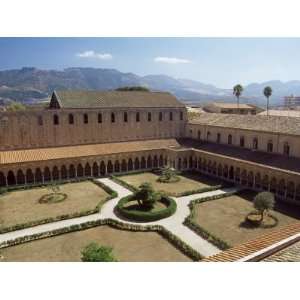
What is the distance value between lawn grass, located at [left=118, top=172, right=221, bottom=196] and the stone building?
2121 millimetres

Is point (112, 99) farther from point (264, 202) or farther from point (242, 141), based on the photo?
point (264, 202)

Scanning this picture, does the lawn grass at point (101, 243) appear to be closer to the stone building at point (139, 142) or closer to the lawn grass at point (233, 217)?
the lawn grass at point (233, 217)

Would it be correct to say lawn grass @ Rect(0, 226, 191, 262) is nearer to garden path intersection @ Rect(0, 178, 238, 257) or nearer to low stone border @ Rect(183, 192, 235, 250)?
garden path intersection @ Rect(0, 178, 238, 257)

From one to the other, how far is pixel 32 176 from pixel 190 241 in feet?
75.9

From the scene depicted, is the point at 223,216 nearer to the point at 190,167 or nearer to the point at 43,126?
the point at 190,167

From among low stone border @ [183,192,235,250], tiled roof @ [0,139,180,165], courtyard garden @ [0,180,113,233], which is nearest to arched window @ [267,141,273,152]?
low stone border @ [183,192,235,250]

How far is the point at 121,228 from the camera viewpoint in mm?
24172

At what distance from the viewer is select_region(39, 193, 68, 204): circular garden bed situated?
99.6 feet

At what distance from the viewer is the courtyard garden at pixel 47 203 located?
83.9 ft

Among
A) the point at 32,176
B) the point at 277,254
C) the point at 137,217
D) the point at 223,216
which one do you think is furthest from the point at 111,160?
the point at 277,254

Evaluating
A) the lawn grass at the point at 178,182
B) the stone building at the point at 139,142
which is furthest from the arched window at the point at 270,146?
the lawn grass at the point at 178,182

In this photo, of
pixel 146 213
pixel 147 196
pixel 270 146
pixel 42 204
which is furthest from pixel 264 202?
pixel 42 204

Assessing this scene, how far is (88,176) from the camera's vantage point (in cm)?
3972

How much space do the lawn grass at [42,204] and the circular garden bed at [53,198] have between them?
1.44ft
